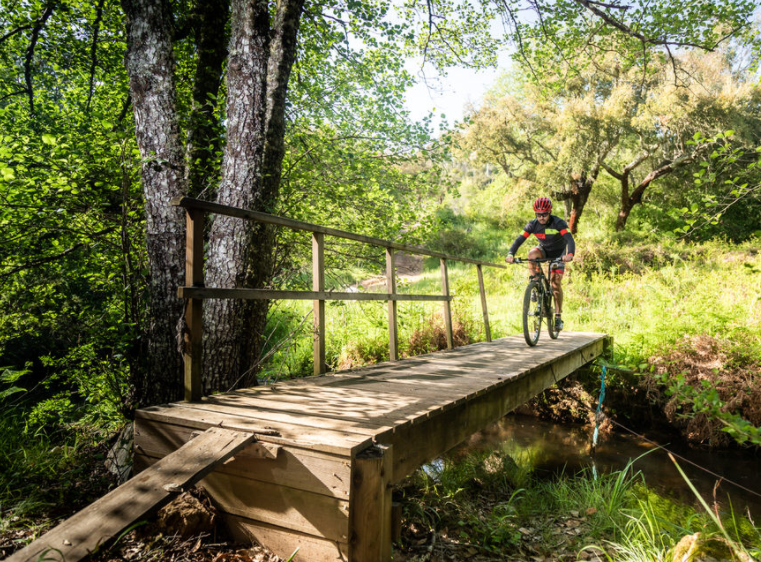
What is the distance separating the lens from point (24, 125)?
587cm

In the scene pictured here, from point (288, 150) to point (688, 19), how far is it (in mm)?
5646

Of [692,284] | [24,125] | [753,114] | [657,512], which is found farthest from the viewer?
[753,114]

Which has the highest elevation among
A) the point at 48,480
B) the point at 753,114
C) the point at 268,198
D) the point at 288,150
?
the point at 753,114

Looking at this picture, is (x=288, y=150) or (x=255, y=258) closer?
(x=255, y=258)

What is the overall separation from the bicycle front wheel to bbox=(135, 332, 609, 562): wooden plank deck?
2917mm

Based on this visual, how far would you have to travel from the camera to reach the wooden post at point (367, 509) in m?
2.06

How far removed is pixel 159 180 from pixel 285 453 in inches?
113

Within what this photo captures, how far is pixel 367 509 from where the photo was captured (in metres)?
2.10

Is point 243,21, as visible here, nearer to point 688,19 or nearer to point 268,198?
point 268,198

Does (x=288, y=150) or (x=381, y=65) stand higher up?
(x=381, y=65)

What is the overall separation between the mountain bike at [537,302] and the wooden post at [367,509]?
4.77m

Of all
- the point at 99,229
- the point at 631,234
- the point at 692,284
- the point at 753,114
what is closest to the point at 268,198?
the point at 99,229

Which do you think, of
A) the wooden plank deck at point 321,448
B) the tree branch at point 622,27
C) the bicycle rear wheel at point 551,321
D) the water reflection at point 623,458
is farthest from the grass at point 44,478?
the tree branch at point 622,27

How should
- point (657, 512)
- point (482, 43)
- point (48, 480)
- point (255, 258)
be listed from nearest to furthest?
point (48, 480) → point (255, 258) → point (657, 512) → point (482, 43)
